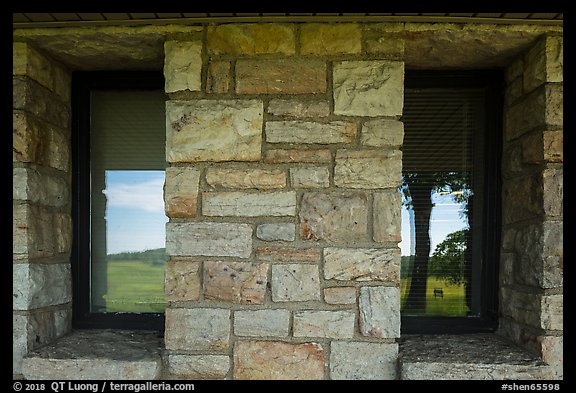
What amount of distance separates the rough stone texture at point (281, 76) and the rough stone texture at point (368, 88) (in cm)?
9

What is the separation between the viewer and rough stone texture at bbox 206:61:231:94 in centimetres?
197

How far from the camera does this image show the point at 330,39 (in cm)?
196

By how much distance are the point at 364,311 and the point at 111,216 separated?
5.35 ft

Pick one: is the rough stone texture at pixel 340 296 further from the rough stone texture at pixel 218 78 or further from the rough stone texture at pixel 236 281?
the rough stone texture at pixel 218 78

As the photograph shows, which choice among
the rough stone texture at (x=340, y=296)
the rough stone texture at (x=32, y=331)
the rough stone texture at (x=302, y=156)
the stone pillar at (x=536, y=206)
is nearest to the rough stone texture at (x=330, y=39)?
the rough stone texture at (x=302, y=156)

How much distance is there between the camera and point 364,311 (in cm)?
192

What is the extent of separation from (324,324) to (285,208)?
0.58 meters

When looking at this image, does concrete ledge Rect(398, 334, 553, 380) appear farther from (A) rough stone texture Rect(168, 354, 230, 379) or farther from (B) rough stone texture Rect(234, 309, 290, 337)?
(A) rough stone texture Rect(168, 354, 230, 379)

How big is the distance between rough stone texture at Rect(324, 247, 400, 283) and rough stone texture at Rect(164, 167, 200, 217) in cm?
71

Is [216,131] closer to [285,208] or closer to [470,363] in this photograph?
[285,208]

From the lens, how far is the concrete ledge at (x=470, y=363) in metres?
1.90

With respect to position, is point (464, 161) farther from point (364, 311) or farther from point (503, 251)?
point (364, 311)

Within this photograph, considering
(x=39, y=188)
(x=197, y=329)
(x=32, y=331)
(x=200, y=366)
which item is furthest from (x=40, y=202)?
(x=200, y=366)
